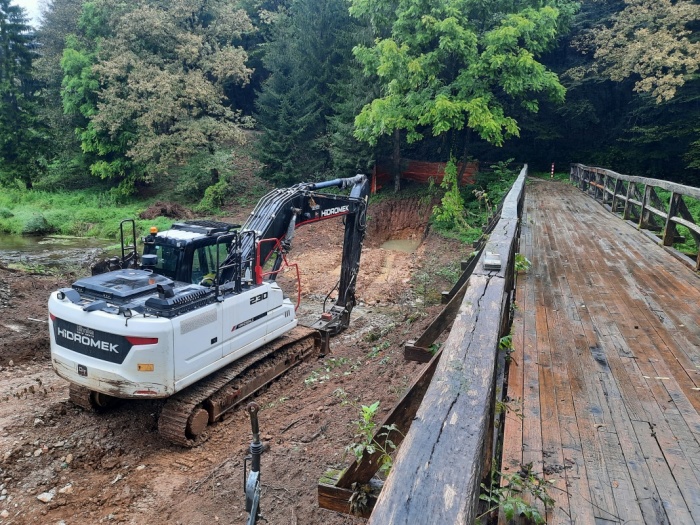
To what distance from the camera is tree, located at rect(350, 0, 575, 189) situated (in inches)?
673

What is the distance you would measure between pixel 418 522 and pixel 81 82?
32724 millimetres

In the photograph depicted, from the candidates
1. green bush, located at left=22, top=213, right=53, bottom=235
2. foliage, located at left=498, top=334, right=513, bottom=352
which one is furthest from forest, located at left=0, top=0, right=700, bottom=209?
foliage, located at left=498, top=334, right=513, bottom=352

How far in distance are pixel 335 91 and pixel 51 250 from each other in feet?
50.9

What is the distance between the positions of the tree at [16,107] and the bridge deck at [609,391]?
113 ft

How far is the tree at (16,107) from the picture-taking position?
31.0 metres

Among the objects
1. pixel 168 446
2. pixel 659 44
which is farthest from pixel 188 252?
pixel 659 44

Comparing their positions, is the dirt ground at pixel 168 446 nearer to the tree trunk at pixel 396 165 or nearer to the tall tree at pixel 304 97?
the tree trunk at pixel 396 165

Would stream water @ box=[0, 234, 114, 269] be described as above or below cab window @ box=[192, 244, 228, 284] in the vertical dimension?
below

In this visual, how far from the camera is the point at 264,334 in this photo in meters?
8.90

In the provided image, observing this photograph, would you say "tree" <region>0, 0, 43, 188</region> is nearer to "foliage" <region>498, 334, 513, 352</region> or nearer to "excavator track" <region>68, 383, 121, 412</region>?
"excavator track" <region>68, 383, 121, 412</region>

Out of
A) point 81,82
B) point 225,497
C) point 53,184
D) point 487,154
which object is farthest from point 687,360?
point 53,184

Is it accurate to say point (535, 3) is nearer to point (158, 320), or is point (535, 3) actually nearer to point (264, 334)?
point (264, 334)

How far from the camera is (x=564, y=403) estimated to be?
3.37 metres

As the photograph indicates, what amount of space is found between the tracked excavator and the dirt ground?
48 centimetres
